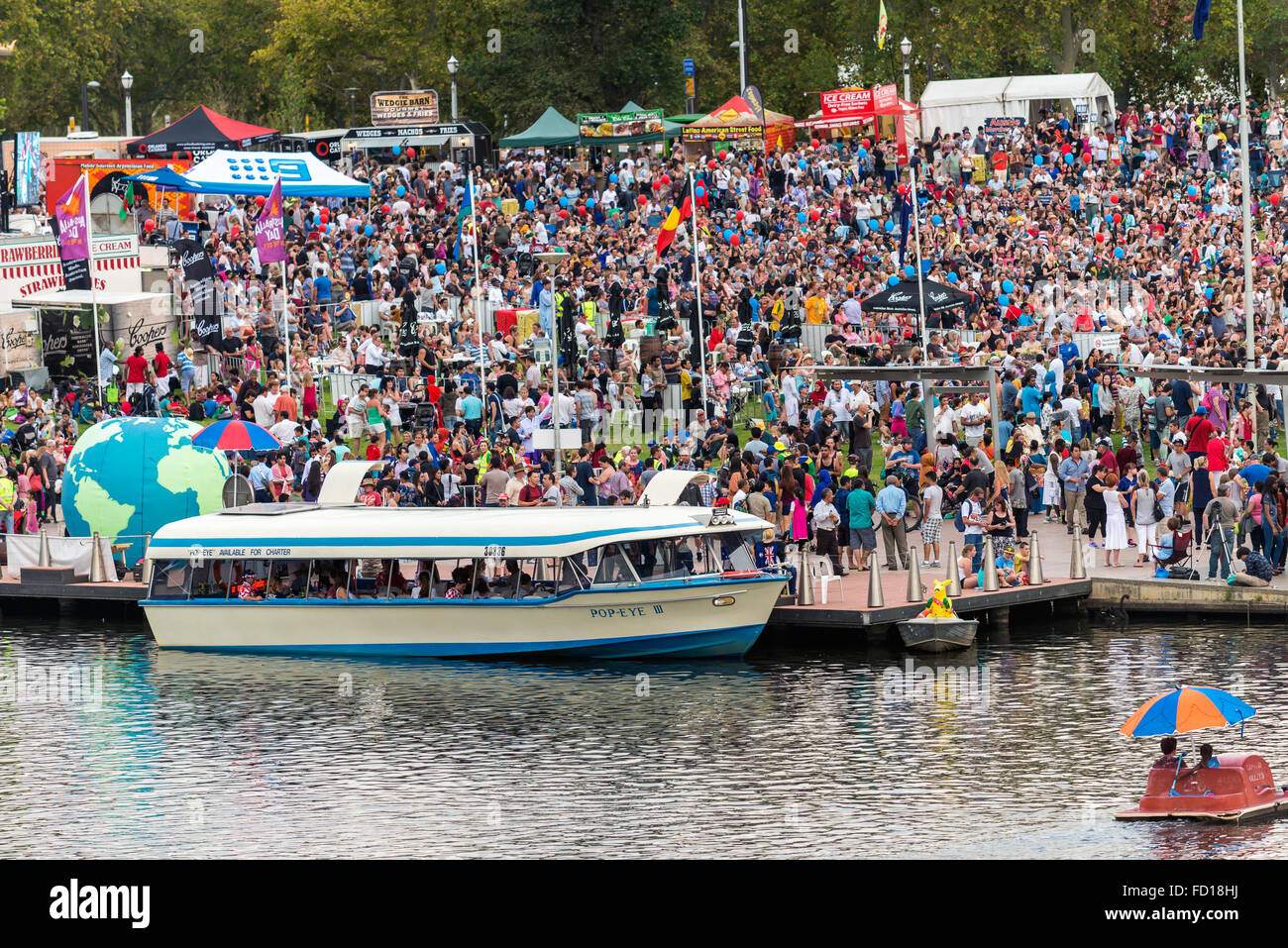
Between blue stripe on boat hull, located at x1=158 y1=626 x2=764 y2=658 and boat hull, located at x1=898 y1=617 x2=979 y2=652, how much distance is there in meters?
2.29

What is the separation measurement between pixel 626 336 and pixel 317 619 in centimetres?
1701

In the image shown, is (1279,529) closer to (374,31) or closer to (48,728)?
(48,728)

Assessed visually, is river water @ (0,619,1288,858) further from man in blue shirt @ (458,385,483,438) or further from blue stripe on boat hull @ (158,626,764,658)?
man in blue shirt @ (458,385,483,438)

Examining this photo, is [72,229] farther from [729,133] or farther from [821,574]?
[729,133]

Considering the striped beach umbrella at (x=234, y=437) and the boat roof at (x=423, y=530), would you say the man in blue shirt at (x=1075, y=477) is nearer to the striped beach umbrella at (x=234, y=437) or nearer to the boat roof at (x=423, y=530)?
the boat roof at (x=423, y=530)

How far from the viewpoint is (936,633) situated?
1234 inches

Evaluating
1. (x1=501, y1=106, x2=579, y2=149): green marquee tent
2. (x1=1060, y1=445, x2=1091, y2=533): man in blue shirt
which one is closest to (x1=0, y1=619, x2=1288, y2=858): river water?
(x1=1060, y1=445, x2=1091, y2=533): man in blue shirt

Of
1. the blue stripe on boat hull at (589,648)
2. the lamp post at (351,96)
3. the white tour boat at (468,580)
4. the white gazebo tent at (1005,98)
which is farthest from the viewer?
the lamp post at (351,96)

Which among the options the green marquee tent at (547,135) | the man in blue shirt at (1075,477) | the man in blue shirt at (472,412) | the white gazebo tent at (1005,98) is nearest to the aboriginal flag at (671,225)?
the man in blue shirt at (472,412)

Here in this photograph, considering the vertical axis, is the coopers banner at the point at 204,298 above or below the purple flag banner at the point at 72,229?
below

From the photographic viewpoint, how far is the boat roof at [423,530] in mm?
31188

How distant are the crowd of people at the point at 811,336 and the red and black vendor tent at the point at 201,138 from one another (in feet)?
8.59

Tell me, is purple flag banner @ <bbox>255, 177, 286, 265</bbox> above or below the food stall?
below

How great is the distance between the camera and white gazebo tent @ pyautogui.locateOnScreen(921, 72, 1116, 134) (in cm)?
6881
